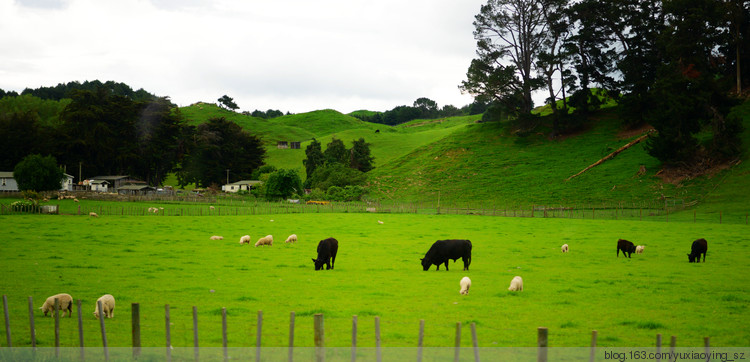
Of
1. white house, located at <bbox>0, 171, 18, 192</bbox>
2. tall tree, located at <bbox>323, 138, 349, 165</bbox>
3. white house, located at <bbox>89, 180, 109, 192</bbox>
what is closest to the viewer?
white house, located at <bbox>0, 171, 18, 192</bbox>

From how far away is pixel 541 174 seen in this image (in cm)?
8294

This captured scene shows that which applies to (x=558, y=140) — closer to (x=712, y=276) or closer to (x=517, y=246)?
(x=517, y=246)

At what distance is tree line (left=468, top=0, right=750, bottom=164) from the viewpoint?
227 feet

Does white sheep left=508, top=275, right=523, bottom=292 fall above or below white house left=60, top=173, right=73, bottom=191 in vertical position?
below

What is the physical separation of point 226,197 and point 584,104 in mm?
62673

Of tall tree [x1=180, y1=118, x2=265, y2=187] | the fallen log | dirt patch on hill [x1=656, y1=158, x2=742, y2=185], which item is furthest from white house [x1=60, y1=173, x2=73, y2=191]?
dirt patch on hill [x1=656, y1=158, x2=742, y2=185]

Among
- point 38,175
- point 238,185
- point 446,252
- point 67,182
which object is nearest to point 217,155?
point 238,185

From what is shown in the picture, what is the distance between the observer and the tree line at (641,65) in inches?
2724

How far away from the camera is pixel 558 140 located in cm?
9438

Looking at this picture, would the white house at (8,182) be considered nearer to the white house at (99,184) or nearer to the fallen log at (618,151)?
the white house at (99,184)

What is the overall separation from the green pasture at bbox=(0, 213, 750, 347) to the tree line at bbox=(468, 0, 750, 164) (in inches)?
1344

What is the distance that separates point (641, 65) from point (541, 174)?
2433cm

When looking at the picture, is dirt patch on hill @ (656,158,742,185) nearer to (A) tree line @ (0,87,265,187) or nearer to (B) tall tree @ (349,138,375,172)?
(B) tall tree @ (349,138,375,172)

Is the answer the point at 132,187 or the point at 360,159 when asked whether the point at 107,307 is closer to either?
the point at 132,187
